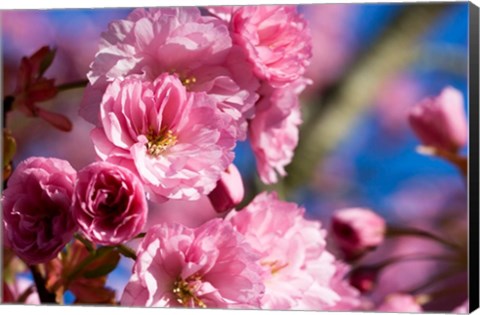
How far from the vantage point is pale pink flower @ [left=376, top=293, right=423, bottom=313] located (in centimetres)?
197

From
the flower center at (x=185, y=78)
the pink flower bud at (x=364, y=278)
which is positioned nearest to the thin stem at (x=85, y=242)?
the flower center at (x=185, y=78)

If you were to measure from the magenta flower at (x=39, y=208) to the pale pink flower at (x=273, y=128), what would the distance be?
29 cm

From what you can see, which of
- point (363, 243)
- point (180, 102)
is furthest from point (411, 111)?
point (180, 102)

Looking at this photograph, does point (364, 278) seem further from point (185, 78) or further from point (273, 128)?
point (185, 78)

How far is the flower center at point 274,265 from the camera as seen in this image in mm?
1433

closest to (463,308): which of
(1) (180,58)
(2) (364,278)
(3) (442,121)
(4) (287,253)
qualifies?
(2) (364,278)

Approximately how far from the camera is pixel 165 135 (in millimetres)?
1386

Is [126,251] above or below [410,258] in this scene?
above

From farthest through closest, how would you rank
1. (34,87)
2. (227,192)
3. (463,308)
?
(463,308)
(34,87)
(227,192)

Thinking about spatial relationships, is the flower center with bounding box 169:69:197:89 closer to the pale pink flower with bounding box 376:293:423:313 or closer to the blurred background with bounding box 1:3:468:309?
the blurred background with bounding box 1:3:468:309

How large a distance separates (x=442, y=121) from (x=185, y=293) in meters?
0.69

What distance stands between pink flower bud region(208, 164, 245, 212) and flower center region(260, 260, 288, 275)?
0.33 ft

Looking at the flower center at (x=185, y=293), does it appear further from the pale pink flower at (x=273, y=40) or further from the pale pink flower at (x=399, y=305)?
the pale pink flower at (x=399, y=305)

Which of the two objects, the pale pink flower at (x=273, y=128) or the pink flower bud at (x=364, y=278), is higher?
the pale pink flower at (x=273, y=128)
